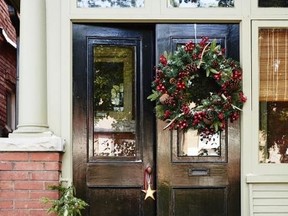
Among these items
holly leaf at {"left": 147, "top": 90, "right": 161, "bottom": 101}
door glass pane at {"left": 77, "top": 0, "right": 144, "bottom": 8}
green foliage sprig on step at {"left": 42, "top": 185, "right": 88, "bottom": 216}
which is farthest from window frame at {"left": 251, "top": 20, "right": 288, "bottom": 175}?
green foliage sprig on step at {"left": 42, "top": 185, "right": 88, "bottom": 216}

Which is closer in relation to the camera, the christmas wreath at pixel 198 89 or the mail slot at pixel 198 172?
the christmas wreath at pixel 198 89

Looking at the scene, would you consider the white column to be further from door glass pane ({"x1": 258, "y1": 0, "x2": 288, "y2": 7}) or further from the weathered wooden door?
door glass pane ({"x1": 258, "y1": 0, "x2": 288, "y2": 7})

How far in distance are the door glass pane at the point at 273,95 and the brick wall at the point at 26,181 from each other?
177cm

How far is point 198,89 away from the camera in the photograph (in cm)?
496

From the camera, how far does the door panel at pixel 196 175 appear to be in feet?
16.2

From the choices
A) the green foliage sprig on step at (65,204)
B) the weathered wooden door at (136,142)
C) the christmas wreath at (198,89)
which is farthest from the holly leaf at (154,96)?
the green foliage sprig on step at (65,204)

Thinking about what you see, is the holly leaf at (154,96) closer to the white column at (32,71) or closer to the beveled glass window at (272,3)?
the white column at (32,71)

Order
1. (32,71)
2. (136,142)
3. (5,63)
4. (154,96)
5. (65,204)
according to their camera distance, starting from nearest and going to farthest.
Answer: (65,204), (32,71), (154,96), (136,142), (5,63)

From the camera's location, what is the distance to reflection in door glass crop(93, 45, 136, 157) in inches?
198

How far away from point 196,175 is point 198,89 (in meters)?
0.72

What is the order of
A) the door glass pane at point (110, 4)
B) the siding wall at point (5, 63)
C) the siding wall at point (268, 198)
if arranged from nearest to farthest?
the siding wall at point (268, 198)
the door glass pane at point (110, 4)
the siding wall at point (5, 63)

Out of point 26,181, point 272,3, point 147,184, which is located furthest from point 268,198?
point 26,181

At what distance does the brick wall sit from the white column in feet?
0.72

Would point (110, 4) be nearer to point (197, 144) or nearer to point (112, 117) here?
point (112, 117)
